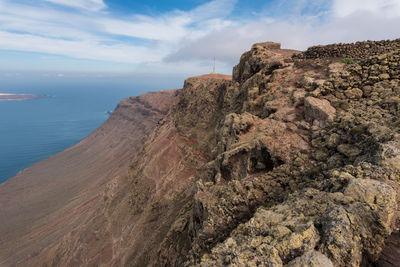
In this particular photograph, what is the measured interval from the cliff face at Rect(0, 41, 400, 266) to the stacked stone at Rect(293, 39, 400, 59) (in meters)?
0.10

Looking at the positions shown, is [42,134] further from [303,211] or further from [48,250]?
[303,211]

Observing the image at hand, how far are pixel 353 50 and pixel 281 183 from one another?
39.1 feet

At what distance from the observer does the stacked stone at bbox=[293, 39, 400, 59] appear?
11.8 metres

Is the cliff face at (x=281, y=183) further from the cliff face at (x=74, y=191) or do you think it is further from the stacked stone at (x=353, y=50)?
the cliff face at (x=74, y=191)

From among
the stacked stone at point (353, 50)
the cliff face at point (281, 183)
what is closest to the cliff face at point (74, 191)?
the cliff face at point (281, 183)

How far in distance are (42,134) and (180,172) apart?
126203 mm

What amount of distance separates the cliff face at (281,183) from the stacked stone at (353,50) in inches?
3.9

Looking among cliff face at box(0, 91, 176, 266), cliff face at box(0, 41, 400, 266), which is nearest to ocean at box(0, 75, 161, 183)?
cliff face at box(0, 91, 176, 266)

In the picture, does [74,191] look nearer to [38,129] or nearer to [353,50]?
[353,50]

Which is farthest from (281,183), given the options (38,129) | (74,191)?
(38,129)

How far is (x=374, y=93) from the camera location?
8.66m

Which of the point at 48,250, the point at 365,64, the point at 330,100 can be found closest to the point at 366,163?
the point at 330,100

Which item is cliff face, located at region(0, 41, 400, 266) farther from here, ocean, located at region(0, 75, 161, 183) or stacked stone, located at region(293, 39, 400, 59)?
ocean, located at region(0, 75, 161, 183)

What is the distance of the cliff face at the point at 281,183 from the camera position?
161 inches
